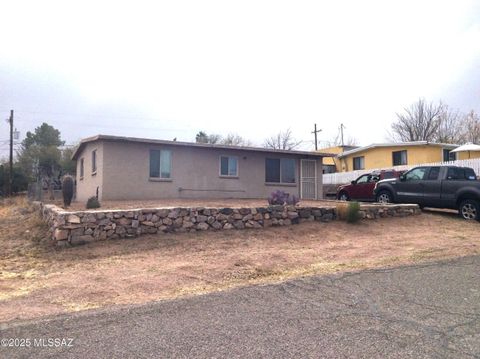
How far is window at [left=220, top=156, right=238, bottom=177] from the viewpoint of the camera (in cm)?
1969

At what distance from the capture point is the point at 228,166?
782 inches

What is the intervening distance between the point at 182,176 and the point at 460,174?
36.6 ft

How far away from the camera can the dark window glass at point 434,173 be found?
13602mm

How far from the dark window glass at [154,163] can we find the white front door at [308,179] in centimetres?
773

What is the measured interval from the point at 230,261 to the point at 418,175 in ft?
30.9

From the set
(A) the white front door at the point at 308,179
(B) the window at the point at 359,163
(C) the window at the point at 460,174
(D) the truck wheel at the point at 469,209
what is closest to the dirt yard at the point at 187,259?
(D) the truck wheel at the point at 469,209

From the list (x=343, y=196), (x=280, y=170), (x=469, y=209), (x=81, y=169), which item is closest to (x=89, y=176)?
(x=81, y=169)

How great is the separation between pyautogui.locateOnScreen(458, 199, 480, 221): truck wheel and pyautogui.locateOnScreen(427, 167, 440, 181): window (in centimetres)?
128

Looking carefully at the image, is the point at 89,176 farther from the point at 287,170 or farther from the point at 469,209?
the point at 469,209

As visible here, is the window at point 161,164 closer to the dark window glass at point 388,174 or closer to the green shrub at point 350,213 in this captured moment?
the green shrub at point 350,213

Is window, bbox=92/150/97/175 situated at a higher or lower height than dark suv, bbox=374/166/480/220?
higher

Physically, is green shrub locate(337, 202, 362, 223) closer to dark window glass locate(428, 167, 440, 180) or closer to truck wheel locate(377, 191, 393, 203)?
dark window glass locate(428, 167, 440, 180)

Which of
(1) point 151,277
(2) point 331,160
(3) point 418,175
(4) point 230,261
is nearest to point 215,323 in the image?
(1) point 151,277

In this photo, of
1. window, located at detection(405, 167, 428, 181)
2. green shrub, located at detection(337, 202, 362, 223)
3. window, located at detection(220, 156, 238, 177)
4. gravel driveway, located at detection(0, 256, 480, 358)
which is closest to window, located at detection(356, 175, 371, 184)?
window, located at detection(405, 167, 428, 181)
